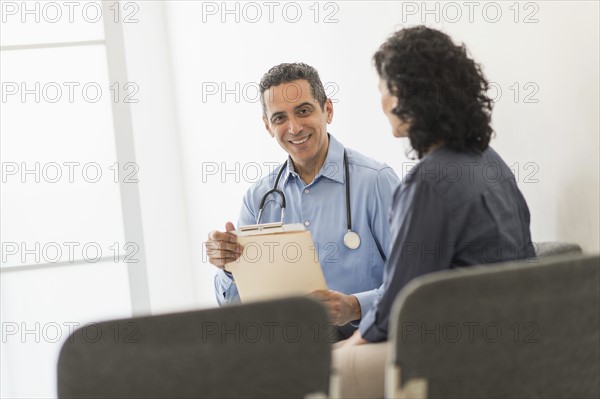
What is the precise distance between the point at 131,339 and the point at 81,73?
3087mm

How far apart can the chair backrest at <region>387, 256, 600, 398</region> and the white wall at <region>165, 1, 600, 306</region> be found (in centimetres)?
59

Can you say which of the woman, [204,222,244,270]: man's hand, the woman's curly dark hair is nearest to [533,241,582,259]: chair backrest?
the woman

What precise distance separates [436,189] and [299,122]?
1076 mm

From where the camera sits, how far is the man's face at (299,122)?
8.38 feet

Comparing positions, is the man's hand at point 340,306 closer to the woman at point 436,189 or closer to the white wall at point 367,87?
the woman at point 436,189

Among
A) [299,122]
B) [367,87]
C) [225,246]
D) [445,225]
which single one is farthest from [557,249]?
[367,87]

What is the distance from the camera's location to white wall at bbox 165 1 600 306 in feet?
6.14

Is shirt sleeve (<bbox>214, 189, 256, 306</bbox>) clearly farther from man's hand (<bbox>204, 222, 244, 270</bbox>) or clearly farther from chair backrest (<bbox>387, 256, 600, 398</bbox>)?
chair backrest (<bbox>387, 256, 600, 398</bbox>)

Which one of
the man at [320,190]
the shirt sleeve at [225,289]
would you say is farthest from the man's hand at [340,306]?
the shirt sleeve at [225,289]

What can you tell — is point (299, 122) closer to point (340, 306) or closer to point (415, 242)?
point (340, 306)

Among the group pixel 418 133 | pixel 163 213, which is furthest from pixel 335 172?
pixel 163 213

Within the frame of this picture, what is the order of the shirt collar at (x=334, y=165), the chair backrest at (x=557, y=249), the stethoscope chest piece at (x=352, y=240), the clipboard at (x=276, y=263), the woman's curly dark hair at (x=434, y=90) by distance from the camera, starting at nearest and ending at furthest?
the woman's curly dark hair at (x=434, y=90) → the chair backrest at (x=557, y=249) → the clipboard at (x=276, y=263) → the stethoscope chest piece at (x=352, y=240) → the shirt collar at (x=334, y=165)

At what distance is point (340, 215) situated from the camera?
8.12 ft

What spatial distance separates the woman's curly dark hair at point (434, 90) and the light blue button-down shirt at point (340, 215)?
2.36 ft
